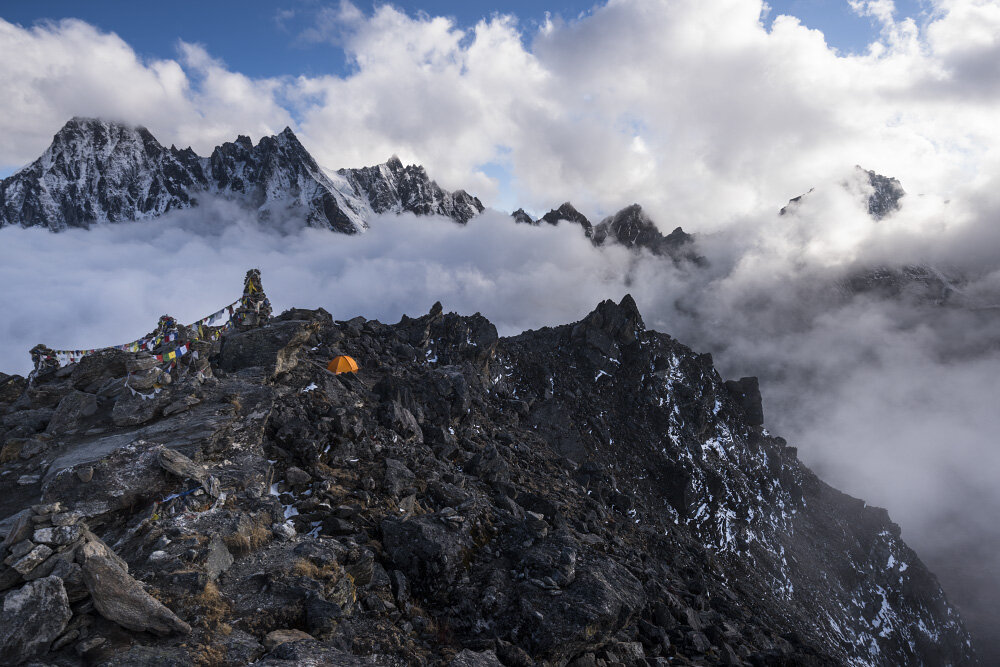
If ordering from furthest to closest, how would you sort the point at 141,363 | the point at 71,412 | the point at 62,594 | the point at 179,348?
the point at 179,348, the point at 141,363, the point at 71,412, the point at 62,594

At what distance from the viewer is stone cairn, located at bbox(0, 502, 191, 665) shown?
7.61 m

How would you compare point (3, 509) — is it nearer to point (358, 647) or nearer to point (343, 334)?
point (358, 647)

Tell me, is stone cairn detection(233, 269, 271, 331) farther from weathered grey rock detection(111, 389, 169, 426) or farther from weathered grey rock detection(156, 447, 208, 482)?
weathered grey rock detection(156, 447, 208, 482)

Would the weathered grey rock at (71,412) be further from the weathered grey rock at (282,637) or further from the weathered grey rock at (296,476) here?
the weathered grey rock at (282,637)

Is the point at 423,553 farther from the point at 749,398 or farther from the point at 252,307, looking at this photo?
the point at 749,398

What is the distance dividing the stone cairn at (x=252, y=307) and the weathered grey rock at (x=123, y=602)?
2046 centimetres

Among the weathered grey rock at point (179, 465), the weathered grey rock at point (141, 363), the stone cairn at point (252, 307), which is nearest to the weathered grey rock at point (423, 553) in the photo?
the weathered grey rock at point (179, 465)

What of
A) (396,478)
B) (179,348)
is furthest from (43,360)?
(396,478)

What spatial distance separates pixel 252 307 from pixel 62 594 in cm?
2303

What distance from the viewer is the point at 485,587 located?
14.4m

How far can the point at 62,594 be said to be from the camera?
26.6 ft

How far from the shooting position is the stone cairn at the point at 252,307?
89.8 ft

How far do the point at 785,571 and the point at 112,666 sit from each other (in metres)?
72.7

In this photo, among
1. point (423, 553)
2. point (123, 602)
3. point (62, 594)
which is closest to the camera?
point (62, 594)
